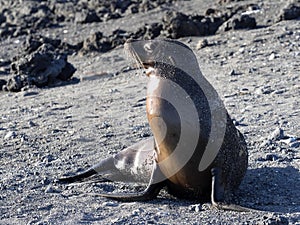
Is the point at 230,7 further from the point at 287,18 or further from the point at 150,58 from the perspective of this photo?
the point at 150,58

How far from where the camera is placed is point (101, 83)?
9609mm

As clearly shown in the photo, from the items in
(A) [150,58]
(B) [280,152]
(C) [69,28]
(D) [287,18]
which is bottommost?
(C) [69,28]

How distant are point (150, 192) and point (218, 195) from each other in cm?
42

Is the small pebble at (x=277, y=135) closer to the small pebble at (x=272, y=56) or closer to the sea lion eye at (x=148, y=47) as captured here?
the sea lion eye at (x=148, y=47)

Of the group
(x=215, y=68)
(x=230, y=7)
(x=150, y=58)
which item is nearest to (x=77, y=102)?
(x=215, y=68)

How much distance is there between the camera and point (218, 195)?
4844mm

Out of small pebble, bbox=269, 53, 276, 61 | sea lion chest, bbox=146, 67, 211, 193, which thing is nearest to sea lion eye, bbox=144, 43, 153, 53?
sea lion chest, bbox=146, 67, 211, 193

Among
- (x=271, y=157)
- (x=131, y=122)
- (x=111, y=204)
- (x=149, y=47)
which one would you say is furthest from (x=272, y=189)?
(x=131, y=122)

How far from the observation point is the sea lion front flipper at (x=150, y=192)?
5012mm

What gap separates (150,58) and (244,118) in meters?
2.09

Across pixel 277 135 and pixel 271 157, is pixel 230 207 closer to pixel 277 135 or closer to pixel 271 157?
pixel 271 157

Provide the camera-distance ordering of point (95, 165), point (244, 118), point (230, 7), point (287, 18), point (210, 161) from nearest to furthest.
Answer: point (210, 161) < point (95, 165) < point (244, 118) < point (287, 18) < point (230, 7)

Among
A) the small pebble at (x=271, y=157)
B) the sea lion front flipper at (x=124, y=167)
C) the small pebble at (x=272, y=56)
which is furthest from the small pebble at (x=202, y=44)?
the sea lion front flipper at (x=124, y=167)

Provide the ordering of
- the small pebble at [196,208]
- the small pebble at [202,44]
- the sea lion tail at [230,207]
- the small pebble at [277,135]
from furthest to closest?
the small pebble at [202,44] → the small pebble at [277,135] → the small pebble at [196,208] → the sea lion tail at [230,207]
